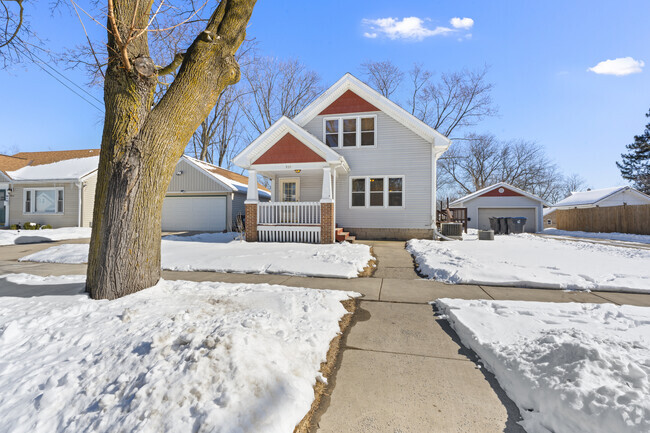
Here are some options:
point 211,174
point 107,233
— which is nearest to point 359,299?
point 107,233

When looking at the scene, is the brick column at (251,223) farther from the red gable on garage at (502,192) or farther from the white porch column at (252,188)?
the red gable on garage at (502,192)

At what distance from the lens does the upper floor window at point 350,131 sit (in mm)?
12359

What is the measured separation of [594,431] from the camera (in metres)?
1.56

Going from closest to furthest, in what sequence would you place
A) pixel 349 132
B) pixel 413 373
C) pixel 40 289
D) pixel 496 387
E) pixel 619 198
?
pixel 496 387 < pixel 413 373 < pixel 40 289 < pixel 349 132 < pixel 619 198

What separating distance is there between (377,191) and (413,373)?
1034 cm

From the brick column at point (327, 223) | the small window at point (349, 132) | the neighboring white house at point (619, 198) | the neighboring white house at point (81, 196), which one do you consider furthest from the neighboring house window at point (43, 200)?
the neighboring white house at point (619, 198)

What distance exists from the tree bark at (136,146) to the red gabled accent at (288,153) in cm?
613

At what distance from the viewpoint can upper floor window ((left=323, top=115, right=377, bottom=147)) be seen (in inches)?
487

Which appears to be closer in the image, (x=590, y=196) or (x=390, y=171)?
(x=390, y=171)

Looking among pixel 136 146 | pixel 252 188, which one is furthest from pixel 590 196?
pixel 136 146

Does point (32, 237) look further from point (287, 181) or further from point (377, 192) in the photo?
point (377, 192)

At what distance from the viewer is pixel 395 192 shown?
478 inches

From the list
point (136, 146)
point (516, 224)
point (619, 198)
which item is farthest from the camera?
point (619, 198)

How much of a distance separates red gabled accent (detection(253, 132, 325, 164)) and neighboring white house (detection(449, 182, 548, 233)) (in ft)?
57.8
